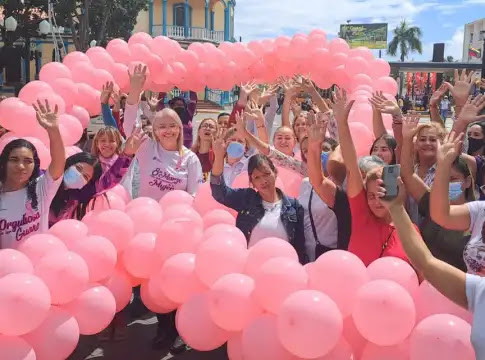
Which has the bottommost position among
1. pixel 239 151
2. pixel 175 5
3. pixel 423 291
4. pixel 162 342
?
pixel 162 342

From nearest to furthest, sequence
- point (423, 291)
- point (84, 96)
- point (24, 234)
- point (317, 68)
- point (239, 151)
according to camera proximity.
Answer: point (423, 291)
point (24, 234)
point (239, 151)
point (84, 96)
point (317, 68)

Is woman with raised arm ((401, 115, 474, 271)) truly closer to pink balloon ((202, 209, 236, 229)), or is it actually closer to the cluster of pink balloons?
the cluster of pink balloons

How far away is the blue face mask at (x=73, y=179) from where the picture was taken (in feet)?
10.9

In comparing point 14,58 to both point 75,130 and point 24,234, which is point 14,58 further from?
point 24,234

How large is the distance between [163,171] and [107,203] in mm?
699

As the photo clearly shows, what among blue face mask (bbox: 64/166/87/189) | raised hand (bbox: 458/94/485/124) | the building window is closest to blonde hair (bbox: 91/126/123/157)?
blue face mask (bbox: 64/166/87/189)

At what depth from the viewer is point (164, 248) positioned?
308 centimetres

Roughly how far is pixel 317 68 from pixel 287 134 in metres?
2.19

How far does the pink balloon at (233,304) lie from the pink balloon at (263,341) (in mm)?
65

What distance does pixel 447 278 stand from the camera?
1696 mm

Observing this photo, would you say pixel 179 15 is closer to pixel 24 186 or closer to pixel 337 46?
pixel 337 46

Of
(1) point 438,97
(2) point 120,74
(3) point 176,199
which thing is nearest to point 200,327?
(3) point 176,199

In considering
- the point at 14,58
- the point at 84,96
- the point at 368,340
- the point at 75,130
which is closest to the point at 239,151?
the point at 75,130

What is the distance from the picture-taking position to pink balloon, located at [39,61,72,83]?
17.0 ft
